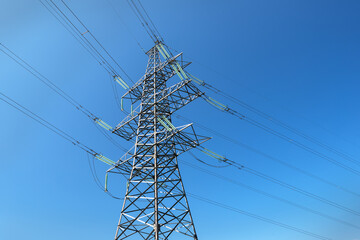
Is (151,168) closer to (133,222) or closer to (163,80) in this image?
(133,222)

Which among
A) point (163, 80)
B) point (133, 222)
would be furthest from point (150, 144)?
→ point (163, 80)

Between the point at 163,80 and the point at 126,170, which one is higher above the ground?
the point at 163,80

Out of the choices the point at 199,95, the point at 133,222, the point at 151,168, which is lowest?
the point at 133,222

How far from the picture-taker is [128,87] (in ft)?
53.3

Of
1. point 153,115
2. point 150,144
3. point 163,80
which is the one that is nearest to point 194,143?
point 150,144

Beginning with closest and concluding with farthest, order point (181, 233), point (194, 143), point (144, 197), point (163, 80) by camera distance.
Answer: point (181, 233)
point (144, 197)
point (194, 143)
point (163, 80)

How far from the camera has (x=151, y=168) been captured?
35.1ft

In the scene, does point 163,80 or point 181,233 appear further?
point 163,80

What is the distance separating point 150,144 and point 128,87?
685 cm

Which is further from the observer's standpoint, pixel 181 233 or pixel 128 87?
pixel 128 87

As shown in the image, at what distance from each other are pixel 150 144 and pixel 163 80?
627cm

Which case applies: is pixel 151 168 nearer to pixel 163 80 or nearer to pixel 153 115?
pixel 153 115

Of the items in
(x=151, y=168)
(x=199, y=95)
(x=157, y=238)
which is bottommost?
(x=157, y=238)

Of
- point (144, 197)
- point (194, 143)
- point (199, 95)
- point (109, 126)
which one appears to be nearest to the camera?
point (144, 197)
